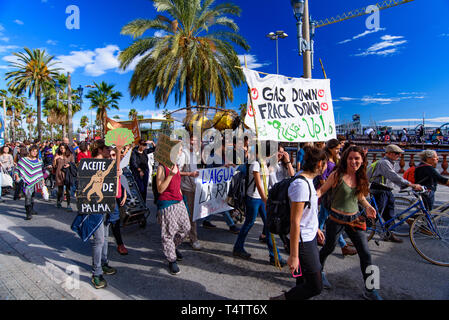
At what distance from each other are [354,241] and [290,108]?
2430 mm

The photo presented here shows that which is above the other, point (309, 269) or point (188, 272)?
point (309, 269)

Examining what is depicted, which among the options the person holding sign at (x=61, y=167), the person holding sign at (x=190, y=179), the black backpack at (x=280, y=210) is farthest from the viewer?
the person holding sign at (x=61, y=167)

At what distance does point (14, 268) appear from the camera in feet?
12.2

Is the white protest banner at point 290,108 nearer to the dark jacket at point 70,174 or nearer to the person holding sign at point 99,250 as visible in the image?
the person holding sign at point 99,250

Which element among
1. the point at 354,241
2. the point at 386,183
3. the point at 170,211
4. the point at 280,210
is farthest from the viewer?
the point at 386,183

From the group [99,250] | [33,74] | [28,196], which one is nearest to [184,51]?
[28,196]

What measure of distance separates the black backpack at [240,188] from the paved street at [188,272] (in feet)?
2.77

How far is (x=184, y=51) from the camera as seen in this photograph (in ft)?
42.9

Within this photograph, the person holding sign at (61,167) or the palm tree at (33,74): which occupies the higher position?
the palm tree at (33,74)

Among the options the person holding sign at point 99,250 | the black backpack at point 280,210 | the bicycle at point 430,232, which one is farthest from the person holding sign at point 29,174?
the bicycle at point 430,232

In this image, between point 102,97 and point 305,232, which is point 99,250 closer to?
point 305,232

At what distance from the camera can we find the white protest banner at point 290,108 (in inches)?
160
